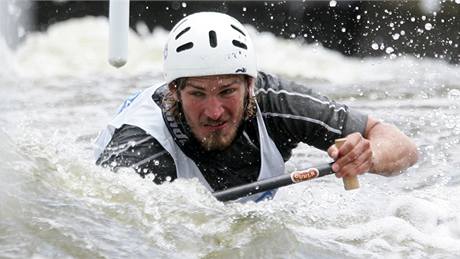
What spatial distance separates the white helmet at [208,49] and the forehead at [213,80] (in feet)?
0.09

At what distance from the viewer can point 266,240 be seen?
4.69 m

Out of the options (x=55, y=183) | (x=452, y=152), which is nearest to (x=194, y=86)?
(x=55, y=183)

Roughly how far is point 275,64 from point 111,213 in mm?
9150

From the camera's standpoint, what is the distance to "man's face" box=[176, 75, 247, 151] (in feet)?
17.1

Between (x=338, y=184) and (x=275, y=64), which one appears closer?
(x=338, y=184)

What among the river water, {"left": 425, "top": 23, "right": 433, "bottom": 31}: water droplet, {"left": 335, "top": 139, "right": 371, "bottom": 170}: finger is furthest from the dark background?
{"left": 335, "top": 139, "right": 371, "bottom": 170}: finger

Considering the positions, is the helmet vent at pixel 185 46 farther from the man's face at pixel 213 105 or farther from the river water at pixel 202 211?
the river water at pixel 202 211

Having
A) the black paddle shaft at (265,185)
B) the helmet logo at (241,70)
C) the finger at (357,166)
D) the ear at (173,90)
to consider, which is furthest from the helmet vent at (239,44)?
the finger at (357,166)

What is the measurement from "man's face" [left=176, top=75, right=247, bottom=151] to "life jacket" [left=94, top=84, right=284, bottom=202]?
14 cm

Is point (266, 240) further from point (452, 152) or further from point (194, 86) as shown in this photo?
point (452, 152)

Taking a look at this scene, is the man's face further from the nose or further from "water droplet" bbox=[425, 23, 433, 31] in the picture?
"water droplet" bbox=[425, 23, 433, 31]

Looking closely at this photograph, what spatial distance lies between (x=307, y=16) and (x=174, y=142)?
27.0ft

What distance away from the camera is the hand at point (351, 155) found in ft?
16.8

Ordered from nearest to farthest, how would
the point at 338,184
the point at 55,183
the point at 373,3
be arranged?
the point at 55,183 < the point at 338,184 < the point at 373,3
